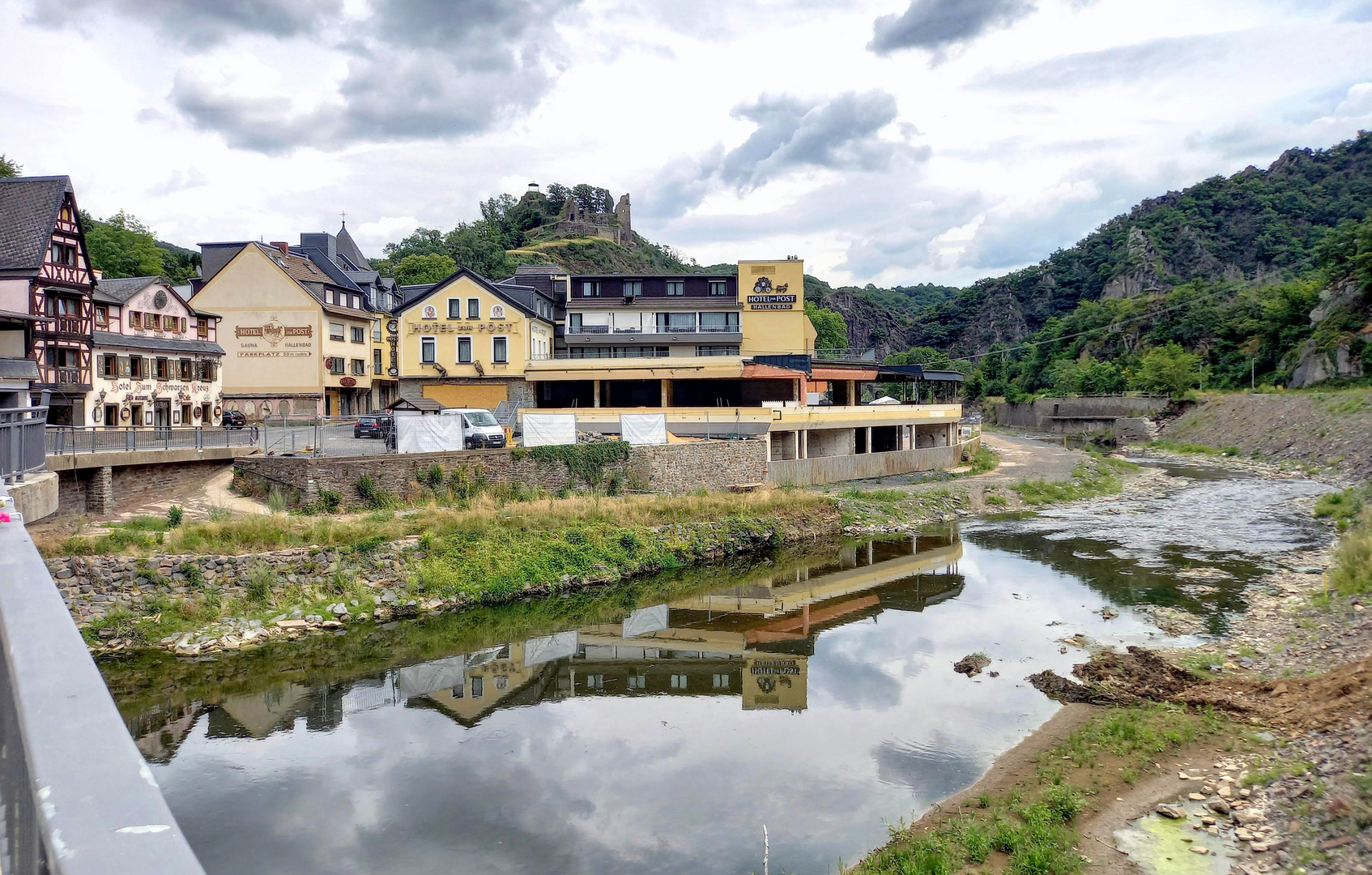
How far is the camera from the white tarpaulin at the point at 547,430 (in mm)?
36406

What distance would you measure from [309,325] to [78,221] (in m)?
15.1

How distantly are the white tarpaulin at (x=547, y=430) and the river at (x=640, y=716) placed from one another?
31.8ft

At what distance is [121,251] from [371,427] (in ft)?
149

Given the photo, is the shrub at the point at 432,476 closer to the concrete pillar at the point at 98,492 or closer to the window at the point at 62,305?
the concrete pillar at the point at 98,492

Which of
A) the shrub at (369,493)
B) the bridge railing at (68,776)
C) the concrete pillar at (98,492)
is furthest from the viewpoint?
the shrub at (369,493)

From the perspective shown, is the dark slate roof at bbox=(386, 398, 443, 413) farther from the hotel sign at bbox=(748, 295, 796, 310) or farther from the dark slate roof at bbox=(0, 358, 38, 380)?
the hotel sign at bbox=(748, 295, 796, 310)

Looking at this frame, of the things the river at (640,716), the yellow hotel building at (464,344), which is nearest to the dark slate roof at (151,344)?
the yellow hotel building at (464,344)

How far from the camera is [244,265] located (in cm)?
5497

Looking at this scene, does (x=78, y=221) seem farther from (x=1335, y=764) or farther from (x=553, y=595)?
(x=1335, y=764)

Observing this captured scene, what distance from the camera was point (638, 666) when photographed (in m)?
21.5

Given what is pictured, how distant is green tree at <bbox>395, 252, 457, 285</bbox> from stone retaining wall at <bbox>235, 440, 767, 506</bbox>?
2434 inches

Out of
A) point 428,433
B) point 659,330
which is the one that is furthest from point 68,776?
point 659,330

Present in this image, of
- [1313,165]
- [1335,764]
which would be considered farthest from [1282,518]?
[1313,165]

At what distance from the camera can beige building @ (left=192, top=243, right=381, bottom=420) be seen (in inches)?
2165
